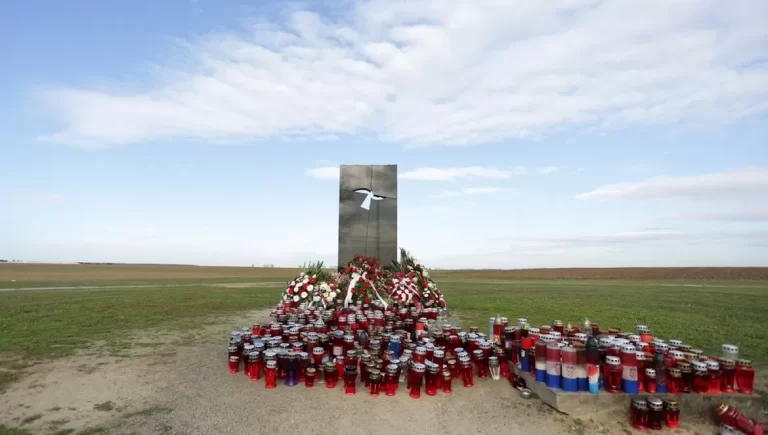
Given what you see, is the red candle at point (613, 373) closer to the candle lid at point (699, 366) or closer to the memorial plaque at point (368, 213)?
the candle lid at point (699, 366)

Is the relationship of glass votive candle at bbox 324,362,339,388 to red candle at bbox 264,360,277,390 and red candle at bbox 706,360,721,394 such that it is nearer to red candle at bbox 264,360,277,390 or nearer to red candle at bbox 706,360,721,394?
red candle at bbox 264,360,277,390

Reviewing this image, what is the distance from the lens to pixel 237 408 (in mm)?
4957

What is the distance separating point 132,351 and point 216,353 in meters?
1.64

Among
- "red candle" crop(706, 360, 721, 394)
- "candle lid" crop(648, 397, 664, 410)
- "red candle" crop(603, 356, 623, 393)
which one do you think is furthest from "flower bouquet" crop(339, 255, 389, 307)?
"red candle" crop(706, 360, 721, 394)

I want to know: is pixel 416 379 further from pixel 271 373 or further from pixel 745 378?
pixel 745 378

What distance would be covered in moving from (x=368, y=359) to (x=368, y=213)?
26.6ft

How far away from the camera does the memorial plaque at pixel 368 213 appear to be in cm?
1356

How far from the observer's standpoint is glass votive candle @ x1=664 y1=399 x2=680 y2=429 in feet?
14.8

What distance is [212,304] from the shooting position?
633 inches

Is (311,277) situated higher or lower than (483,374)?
higher

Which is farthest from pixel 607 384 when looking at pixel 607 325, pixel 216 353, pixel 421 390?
pixel 607 325

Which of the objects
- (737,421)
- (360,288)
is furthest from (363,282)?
(737,421)

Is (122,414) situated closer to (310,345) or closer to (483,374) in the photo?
(310,345)

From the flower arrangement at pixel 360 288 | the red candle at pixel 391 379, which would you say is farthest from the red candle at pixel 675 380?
the flower arrangement at pixel 360 288
